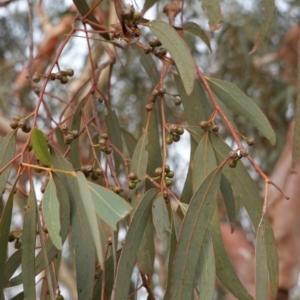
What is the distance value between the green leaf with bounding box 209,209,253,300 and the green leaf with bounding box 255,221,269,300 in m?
0.10

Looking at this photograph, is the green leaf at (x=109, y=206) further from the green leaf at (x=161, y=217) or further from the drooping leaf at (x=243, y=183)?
the drooping leaf at (x=243, y=183)

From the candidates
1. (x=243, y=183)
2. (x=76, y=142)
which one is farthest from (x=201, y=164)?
(x=76, y=142)

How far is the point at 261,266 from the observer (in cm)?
86

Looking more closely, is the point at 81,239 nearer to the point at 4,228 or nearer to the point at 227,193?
the point at 4,228

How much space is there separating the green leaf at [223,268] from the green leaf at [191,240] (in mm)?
89

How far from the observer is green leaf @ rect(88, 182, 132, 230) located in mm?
731

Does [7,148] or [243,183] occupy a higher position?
[7,148]

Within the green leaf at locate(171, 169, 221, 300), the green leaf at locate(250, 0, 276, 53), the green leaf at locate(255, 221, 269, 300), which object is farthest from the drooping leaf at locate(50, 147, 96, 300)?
the green leaf at locate(250, 0, 276, 53)

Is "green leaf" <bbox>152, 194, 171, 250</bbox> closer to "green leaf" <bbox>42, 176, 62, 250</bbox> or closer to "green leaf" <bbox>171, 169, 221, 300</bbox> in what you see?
"green leaf" <bbox>171, 169, 221, 300</bbox>

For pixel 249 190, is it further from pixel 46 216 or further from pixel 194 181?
pixel 46 216

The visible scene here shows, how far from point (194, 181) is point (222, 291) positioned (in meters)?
2.46

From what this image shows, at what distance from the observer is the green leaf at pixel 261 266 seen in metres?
0.85

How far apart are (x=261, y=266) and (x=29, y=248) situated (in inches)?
12.1

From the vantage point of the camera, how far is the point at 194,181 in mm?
971
